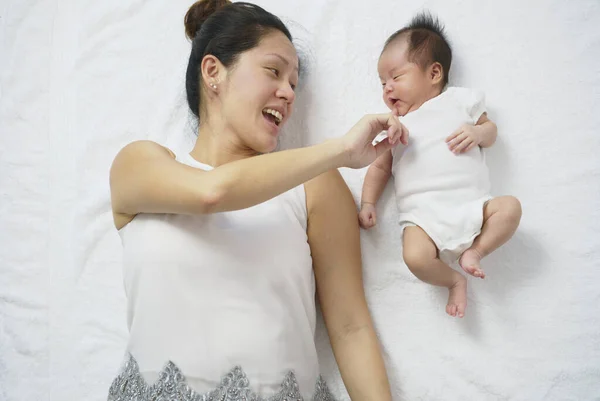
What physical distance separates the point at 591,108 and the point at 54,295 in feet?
4.54

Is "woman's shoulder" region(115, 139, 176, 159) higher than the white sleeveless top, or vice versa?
"woman's shoulder" region(115, 139, 176, 159)

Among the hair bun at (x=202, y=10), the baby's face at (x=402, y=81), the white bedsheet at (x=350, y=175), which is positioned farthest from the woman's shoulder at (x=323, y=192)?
the hair bun at (x=202, y=10)

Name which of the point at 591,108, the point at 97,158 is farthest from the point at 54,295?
the point at 591,108

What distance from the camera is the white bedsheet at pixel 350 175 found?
1.14m

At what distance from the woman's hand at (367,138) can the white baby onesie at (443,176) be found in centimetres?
8

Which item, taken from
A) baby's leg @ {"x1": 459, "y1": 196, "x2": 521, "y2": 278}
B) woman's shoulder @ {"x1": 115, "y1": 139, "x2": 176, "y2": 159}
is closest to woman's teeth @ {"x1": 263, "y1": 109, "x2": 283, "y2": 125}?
woman's shoulder @ {"x1": 115, "y1": 139, "x2": 176, "y2": 159}

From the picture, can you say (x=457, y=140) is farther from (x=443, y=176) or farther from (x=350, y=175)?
(x=350, y=175)

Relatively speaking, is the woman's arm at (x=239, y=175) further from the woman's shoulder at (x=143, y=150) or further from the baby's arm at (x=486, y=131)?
the baby's arm at (x=486, y=131)

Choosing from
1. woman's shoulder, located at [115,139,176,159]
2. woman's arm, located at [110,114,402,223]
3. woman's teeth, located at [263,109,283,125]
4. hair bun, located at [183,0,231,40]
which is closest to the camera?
woman's arm, located at [110,114,402,223]

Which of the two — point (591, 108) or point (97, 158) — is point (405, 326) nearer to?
point (591, 108)

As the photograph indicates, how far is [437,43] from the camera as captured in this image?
1.21m

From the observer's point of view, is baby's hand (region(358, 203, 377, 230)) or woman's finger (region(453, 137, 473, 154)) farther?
baby's hand (region(358, 203, 377, 230))

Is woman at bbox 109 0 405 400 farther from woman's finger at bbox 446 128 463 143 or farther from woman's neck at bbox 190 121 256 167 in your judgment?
woman's finger at bbox 446 128 463 143

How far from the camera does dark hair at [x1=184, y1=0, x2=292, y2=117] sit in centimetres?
119
